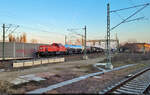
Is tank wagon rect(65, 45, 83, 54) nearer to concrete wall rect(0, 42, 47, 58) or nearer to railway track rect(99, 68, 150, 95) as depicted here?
concrete wall rect(0, 42, 47, 58)

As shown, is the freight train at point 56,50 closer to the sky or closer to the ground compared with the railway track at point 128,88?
closer to the sky

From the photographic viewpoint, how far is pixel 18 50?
3238cm

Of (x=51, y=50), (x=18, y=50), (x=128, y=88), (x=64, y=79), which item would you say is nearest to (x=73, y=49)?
(x=51, y=50)

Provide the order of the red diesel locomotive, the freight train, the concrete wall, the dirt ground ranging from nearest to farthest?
the dirt ground, the red diesel locomotive, the freight train, the concrete wall

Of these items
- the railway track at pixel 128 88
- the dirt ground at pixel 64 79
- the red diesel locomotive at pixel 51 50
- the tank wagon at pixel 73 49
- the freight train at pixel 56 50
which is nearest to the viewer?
the railway track at pixel 128 88

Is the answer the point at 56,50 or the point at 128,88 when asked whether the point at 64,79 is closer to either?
the point at 128,88

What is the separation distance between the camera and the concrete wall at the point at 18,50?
99.4ft

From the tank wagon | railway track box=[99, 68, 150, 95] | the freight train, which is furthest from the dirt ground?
the tank wagon

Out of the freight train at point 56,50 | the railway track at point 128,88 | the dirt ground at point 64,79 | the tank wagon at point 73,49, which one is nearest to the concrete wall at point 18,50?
the freight train at point 56,50

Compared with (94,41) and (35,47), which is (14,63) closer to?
(35,47)

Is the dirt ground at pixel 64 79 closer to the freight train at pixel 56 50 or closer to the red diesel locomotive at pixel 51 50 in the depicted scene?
the red diesel locomotive at pixel 51 50

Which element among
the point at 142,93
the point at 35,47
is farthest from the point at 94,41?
the point at 142,93

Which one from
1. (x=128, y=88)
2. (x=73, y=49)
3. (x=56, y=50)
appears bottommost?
(x=128, y=88)

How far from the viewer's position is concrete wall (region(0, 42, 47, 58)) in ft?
99.4
